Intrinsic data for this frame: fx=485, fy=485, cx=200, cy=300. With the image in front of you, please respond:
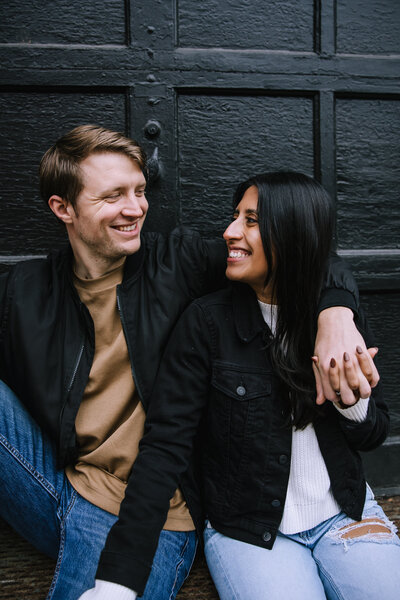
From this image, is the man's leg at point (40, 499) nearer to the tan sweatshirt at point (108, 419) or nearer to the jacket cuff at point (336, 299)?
the tan sweatshirt at point (108, 419)

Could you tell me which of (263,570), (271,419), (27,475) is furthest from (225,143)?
(263,570)

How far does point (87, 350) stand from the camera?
1.67 metres

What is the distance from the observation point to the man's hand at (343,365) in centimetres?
131

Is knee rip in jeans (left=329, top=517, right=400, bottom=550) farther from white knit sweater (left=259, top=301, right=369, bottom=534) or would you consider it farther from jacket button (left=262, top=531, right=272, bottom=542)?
jacket button (left=262, top=531, right=272, bottom=542)

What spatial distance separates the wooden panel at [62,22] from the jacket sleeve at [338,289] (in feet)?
4.50

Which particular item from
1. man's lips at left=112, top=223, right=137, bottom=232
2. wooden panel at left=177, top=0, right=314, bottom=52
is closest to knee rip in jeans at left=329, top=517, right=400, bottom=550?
man's lips at left=112, top=223, right=137, bottom=232

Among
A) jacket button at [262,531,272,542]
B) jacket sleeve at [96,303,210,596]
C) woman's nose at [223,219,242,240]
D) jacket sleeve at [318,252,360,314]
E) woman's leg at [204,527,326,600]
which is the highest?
woman's nose at [223,219,242,240]

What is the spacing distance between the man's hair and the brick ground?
134 cm

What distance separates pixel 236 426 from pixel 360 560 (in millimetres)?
517

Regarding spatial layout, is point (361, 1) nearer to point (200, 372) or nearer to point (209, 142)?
point (209, 142)

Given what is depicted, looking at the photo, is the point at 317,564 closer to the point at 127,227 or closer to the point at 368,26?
the point at 127,227

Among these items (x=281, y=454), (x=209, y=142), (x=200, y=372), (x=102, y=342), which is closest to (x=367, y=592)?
(x=281, y=454)

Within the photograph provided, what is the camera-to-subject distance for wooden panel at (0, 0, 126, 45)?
2.04 m

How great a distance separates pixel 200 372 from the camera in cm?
157
